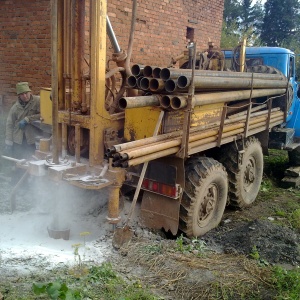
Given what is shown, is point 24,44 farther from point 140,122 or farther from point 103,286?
point 103,286

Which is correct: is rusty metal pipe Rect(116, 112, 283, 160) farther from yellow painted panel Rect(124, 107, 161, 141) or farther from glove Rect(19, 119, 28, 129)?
glove Rect(19, 119, 28, 129)

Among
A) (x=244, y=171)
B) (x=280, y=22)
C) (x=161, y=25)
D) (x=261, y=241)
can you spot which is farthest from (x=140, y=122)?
(x=280, y=22)

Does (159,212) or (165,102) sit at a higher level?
(165,102)

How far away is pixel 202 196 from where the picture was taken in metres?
4.64

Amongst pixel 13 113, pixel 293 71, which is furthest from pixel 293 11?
pixel 13 113

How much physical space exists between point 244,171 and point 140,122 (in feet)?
7.71

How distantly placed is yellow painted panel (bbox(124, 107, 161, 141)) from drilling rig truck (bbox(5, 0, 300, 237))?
11 millimetres

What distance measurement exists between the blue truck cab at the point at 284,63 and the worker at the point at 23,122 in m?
3.65

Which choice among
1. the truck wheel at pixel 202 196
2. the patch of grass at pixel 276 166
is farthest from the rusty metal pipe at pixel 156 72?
the patch of grass at pixel 276 166

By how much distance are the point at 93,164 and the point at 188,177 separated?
113 cm

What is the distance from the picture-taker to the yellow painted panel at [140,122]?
13.6 feet

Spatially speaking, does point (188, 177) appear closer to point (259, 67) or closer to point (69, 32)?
point (69, 32)

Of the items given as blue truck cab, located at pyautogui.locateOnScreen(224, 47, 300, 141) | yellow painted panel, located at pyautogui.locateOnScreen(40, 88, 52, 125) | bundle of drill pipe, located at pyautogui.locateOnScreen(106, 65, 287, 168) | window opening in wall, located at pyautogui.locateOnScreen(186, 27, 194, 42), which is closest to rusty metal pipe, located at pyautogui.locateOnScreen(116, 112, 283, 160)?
bundle of drill pipe, located at pyautogui.locateOnScreen(106, 65, 287, 168)

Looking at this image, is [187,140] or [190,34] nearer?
[187,140]
